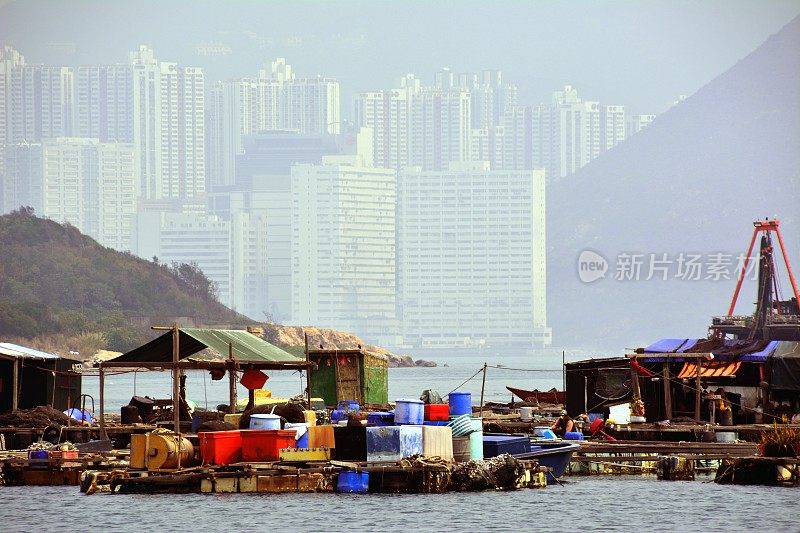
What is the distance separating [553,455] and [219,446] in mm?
8569

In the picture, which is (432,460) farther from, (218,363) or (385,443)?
(218,363)

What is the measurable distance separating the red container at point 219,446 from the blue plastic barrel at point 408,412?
3.59 m

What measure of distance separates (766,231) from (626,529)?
53520mm

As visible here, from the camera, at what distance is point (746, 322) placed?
92250 mm

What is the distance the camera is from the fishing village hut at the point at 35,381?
4856cm

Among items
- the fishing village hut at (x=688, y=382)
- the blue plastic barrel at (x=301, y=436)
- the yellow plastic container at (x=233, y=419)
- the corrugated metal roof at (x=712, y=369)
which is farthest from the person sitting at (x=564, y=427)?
the blue plastic barrel at (x=301, y=436)

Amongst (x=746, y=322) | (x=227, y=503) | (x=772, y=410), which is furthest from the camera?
(x=746, y=322)

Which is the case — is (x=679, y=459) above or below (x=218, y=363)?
below

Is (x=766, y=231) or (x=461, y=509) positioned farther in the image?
(x=766, y=231)

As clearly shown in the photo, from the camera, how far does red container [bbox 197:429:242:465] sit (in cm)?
3400

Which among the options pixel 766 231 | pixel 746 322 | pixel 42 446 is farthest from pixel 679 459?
pixel 746 322

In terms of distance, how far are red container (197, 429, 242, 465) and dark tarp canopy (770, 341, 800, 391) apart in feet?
69.2

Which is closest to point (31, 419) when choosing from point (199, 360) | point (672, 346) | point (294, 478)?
point (199, 360)

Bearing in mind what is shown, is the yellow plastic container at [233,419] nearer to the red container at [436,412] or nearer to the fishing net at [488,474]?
the red container at [436,412]
